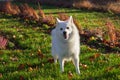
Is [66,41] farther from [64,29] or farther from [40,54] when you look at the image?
[40,54]

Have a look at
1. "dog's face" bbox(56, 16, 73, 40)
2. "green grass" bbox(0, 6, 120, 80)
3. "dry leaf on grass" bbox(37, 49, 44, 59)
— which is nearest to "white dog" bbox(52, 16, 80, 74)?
"dog's face" bbox(56, 16, 73, 40)

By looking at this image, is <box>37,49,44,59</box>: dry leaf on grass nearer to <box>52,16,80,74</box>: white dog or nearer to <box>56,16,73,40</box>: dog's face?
<box>52,16,80,74</box>: white dog

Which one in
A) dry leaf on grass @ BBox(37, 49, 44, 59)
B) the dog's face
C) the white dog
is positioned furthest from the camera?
dry leaf on grass @ BBox(37, 49, 44, 59)

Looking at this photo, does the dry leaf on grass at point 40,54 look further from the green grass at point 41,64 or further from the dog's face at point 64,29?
the dog's face at point 64,29

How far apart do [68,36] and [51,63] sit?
6.29ft

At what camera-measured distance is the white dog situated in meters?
10.5

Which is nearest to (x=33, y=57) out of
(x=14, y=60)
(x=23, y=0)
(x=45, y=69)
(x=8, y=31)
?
(x=14, y=60)

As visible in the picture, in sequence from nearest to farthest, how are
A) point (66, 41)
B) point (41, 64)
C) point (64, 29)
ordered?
point (64, 29), point (66, 41), point (41, 64)

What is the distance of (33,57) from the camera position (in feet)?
43.9

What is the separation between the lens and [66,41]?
425 inches

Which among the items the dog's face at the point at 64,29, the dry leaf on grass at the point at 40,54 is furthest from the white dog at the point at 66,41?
the dry leaf on grass at the point at 40,54

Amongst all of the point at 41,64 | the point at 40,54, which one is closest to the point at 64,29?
the point at 41,64

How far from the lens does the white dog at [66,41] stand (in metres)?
10.5

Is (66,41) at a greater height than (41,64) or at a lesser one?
greater
